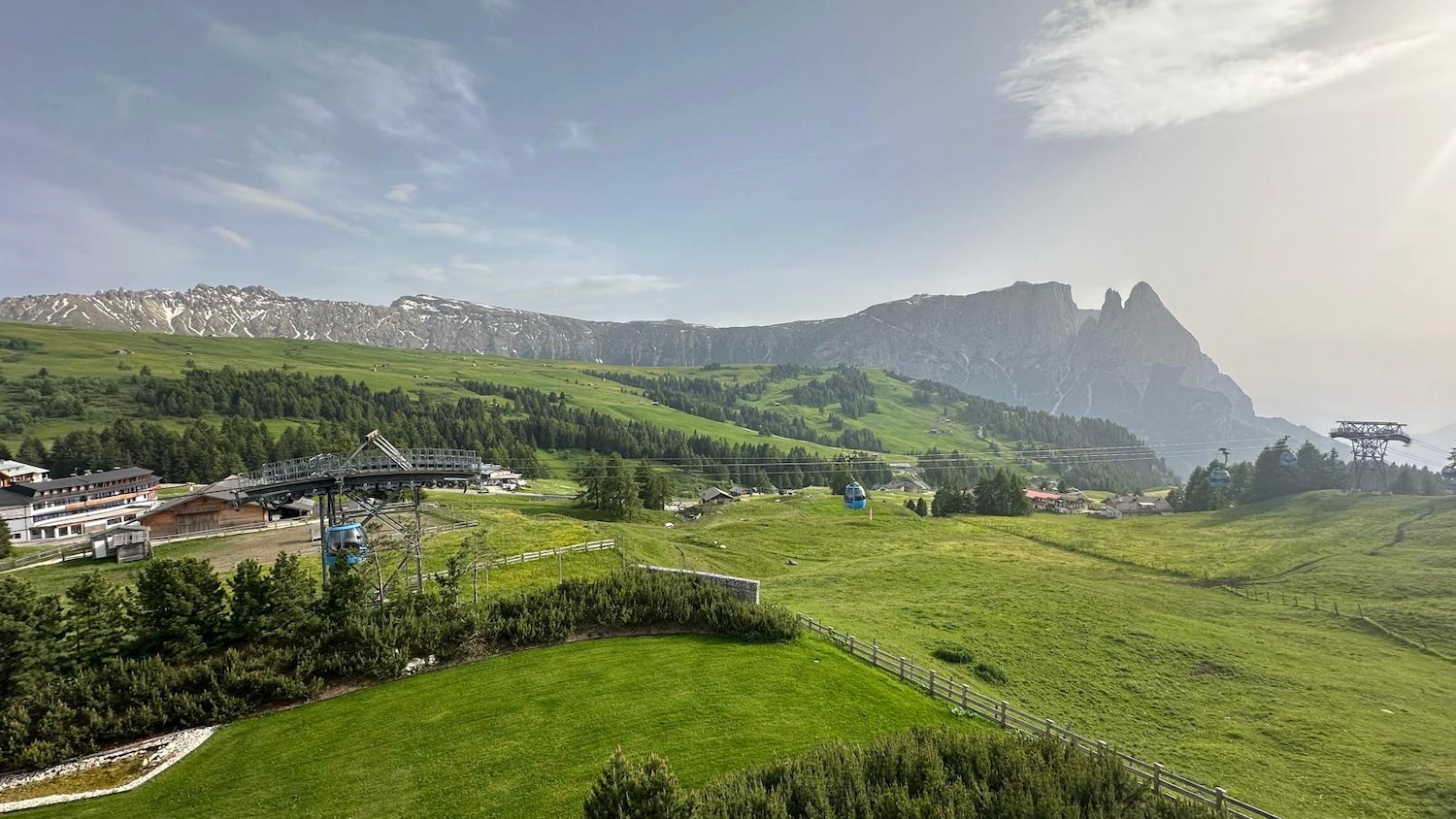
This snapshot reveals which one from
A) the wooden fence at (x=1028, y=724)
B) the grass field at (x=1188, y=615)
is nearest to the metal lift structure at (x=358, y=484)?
the grass field at (x=1188, y=615)

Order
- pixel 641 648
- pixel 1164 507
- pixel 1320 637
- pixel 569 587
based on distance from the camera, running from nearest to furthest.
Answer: pixel 641 648 → pixel 569 587 → pixel 1320 637 → pixel 1164 507

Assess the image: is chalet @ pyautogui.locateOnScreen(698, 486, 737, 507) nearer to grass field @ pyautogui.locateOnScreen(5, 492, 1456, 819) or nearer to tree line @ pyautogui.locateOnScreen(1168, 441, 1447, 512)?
grass field @ pyautogui.locateOnScreen(5, 492, 1456, 819)

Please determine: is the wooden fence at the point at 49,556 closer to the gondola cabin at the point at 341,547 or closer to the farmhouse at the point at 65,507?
the farmhouse at the point at 65,507

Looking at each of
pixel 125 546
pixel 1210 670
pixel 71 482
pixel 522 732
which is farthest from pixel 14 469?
pixel 1210 670

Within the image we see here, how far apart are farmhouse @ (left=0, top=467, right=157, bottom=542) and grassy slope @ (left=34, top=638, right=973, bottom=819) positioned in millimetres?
79250

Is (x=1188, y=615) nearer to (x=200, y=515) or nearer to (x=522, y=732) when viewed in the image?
(x=522, y=732)

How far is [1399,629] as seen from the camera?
4691cm

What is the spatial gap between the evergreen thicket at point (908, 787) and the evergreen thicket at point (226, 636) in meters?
16.4

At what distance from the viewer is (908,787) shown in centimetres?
1773

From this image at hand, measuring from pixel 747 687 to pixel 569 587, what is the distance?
567 inches

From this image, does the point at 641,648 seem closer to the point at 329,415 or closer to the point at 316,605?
the point at 316,605

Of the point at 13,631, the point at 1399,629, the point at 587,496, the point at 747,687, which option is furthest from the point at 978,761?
the point at 587,496

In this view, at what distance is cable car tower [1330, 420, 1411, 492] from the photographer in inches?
4213

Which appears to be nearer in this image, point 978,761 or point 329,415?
point 978,761
